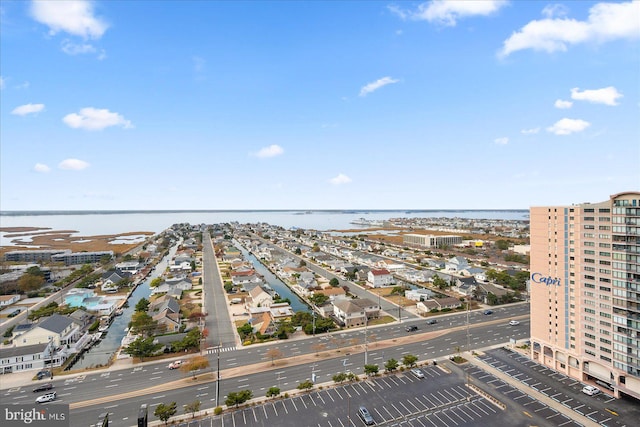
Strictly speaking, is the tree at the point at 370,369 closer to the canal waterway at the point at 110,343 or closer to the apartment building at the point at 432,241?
the canal waterway at the point at 110,343

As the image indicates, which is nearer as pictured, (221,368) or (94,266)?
(221,368)

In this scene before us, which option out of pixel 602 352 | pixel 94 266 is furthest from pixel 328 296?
pixel 94 266

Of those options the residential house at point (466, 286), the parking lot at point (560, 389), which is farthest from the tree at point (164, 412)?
the residential house at point (466, 286)

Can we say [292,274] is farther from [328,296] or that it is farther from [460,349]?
[460,349]

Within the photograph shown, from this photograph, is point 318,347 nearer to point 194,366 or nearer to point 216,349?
point 216,349

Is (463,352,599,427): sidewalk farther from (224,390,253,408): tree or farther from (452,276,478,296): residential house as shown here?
(452,276,478,296): residential house

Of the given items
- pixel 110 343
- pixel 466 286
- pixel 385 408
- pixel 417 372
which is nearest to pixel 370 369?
pixel 385 408
